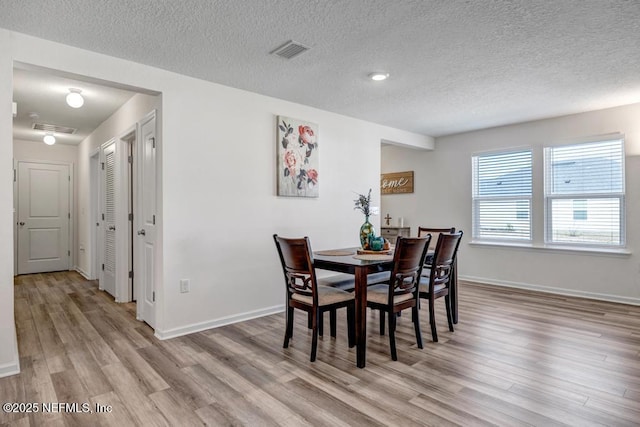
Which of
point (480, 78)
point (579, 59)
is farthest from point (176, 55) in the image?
point (579, 59)

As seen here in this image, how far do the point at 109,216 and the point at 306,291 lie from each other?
11.6 feet

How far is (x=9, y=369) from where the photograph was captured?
2.46m

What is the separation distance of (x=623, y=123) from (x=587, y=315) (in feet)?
7.72

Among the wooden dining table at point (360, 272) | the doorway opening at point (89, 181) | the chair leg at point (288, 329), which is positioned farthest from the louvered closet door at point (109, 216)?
the wooden dining table at point (360, 272)

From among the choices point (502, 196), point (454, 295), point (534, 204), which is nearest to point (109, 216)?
point (454, 295)

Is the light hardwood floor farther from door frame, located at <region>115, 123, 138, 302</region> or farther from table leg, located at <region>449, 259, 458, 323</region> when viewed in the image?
door frame, located at <region>115, 123, 138, 302</region>

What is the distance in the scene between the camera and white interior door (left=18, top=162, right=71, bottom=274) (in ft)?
21.2

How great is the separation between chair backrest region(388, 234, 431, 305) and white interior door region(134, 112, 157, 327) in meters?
2.21

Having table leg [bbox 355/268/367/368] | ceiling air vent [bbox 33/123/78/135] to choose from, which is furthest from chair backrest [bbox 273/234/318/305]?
ceiling air vent [bbox 33/123/78/135]

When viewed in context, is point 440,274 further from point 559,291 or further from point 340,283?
point 559,291

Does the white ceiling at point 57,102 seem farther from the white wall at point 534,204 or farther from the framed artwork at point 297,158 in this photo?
the white wall at point 534,204

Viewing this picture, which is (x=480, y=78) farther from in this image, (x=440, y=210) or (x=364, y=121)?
(x=440, y=210)

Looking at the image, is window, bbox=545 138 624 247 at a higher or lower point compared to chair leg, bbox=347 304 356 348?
higher

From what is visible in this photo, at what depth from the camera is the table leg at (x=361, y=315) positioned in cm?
257
